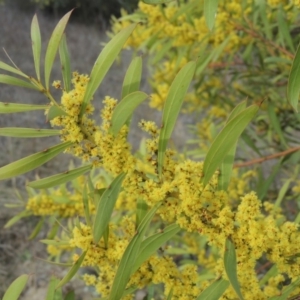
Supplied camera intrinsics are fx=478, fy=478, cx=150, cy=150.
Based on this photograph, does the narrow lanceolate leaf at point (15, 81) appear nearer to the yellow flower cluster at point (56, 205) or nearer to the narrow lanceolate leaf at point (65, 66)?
the narrow lanceolate leaf at point (65, 66)

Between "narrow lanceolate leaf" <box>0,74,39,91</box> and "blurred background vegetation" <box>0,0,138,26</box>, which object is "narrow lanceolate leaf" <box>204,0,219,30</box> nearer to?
"narrow lanceolate leaf" <box>0,74,39,91</box>

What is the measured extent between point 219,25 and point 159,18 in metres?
0.24

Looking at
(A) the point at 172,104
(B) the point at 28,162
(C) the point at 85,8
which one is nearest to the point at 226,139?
(A) the point at 172,104

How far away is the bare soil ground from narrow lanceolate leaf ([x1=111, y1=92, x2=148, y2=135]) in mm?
454

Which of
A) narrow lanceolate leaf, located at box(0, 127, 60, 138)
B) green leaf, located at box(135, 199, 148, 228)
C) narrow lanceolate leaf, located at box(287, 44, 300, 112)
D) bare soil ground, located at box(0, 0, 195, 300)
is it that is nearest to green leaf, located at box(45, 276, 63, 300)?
bare soil ground, located at box(0, 0, 195, 300)

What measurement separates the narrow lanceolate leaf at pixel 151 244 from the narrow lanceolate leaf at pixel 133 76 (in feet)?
0.89

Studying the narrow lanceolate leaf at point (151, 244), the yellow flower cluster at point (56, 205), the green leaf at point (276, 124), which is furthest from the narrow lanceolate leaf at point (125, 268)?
the green leaf at point (276, 124)

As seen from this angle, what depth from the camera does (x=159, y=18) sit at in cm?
185

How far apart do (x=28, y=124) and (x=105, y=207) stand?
16.0ft

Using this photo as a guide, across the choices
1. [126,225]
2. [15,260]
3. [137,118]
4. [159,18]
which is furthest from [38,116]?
[126,225]

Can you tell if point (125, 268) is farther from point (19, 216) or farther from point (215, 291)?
point (19, 216)

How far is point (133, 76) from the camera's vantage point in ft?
2.86

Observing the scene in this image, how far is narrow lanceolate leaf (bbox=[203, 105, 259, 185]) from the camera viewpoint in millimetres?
750

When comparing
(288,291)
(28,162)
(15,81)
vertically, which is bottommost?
(288,291)
